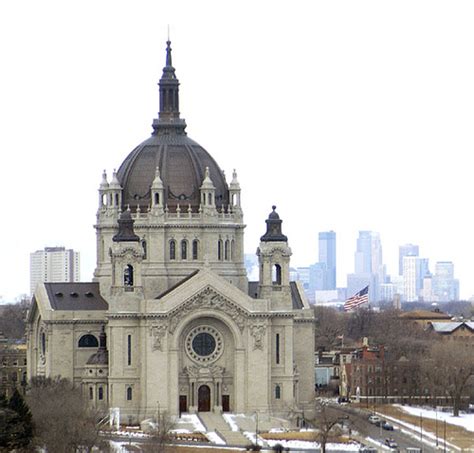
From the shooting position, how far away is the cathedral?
502ft

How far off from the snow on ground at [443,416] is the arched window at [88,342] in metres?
22.2

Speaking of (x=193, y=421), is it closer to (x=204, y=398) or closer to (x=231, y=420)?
(x=231, y=420)

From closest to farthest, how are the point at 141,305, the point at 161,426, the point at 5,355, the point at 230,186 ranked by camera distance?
the point at 161,426
the point at 141,305
the point at 230,186
the point at 5,355

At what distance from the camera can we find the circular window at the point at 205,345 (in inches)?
6078

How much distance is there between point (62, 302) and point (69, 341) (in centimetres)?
299

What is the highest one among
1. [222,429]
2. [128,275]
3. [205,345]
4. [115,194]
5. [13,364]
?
[115,194]

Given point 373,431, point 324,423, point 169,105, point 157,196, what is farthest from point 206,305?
point 169,105

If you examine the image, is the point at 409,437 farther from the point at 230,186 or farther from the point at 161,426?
the point at 230,186

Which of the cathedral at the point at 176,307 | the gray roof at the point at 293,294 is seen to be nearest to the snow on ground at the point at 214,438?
the cathedral at the point at 176,307

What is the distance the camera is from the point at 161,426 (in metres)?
142

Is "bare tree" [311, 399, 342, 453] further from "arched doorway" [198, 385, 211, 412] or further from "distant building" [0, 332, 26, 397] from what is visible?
"distant building" [0, 332, 26, 397]

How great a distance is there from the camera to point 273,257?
6122 inches

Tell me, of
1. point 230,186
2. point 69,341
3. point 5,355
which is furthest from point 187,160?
point 5,355

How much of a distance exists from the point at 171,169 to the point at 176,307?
12.2 meters
